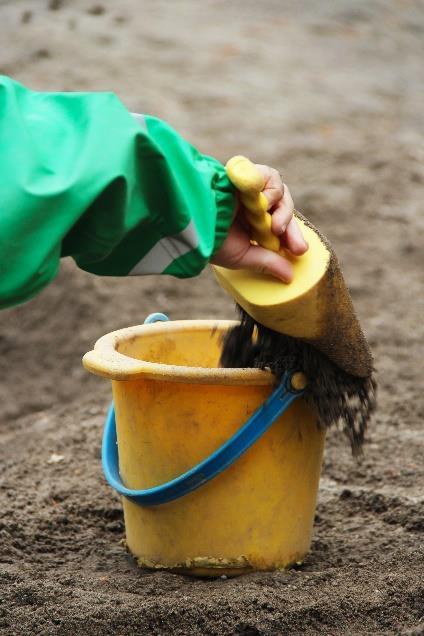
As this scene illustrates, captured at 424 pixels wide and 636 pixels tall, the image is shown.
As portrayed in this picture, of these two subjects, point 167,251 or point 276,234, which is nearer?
point 167,251

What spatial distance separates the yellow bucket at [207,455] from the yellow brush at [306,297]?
0.46ft

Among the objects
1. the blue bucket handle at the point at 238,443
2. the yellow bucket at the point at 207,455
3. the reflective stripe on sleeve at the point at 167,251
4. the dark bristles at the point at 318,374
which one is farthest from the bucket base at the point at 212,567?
the reflective stripe on sleeve at the point at 167,251

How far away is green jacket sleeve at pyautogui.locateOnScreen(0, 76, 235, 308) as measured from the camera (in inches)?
49.2

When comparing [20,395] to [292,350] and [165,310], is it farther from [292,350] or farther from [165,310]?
[292,350]

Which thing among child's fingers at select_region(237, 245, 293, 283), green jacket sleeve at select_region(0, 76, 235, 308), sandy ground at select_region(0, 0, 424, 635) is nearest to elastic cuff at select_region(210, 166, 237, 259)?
green jacket sleeve at select_region(0, 76, 235, 308)

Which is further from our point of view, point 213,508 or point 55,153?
point 213,508

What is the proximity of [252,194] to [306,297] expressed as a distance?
242 mm

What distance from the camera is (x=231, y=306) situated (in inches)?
151

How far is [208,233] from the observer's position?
Answer: 1473 millimetres

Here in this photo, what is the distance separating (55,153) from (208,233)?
0.93 feet

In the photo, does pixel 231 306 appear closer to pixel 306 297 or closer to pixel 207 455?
pixel 207 455

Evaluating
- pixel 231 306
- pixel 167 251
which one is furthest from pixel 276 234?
pixel 231 306

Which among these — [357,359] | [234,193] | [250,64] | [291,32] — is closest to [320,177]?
[250,64]

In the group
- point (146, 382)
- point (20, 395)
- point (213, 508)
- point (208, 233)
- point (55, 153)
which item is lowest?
point (20, 395)
